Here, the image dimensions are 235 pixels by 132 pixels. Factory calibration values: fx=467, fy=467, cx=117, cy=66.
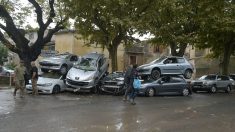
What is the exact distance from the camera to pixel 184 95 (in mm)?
27906

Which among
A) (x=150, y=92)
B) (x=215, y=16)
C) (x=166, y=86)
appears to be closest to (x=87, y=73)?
(x=150, y=92)

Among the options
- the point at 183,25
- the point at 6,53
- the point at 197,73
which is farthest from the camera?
the point at 6,53

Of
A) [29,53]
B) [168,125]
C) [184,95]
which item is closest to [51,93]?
[29,53]

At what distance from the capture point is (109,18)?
28469mm

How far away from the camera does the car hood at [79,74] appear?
1042 inches

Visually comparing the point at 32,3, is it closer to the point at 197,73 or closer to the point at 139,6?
the point at 139,6

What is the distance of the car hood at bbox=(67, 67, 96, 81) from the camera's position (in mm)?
26469

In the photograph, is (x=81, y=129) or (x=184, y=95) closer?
(x=81, y=129)

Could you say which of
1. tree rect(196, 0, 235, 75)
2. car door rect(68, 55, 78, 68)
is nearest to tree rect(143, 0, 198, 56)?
tree rect(196, 0, 235, 75)

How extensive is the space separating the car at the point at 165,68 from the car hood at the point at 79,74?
2903 millimetres

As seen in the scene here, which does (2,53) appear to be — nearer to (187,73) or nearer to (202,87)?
(202,87)

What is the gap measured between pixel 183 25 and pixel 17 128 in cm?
2118

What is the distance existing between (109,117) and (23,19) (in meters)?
18.5

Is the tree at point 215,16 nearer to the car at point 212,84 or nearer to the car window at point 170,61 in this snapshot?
the car at point 212,84
